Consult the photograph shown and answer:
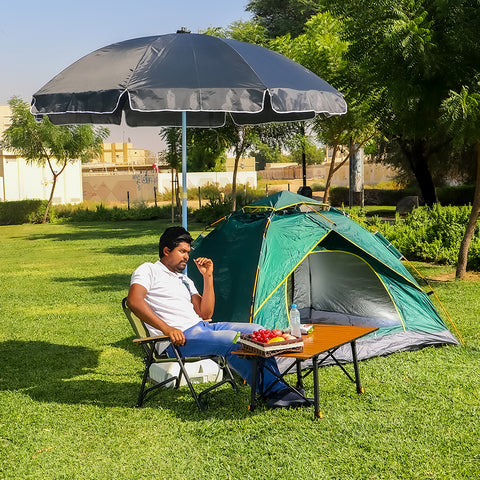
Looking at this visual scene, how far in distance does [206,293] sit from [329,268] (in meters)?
2.76

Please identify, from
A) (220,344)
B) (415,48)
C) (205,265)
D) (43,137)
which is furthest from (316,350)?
(43,137)

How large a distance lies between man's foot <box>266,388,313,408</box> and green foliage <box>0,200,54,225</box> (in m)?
26.0

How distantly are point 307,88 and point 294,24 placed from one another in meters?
23.5

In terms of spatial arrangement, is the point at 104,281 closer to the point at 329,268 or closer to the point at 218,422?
the point at 329,268

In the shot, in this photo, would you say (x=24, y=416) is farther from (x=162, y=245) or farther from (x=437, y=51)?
(x=437, y=51)

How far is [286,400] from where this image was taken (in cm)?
536

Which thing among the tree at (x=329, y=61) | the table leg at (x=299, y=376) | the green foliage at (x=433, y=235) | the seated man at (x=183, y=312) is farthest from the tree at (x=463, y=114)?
→ the seated man at (x=183, y=312)

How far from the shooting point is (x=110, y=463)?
14.5 ft

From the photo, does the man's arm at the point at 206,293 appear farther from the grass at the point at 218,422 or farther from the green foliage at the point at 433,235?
the green foliage at the point at 433,235

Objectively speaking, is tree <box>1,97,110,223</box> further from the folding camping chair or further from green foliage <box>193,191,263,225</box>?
the folding camping chair

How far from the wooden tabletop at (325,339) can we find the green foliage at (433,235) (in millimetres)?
7738

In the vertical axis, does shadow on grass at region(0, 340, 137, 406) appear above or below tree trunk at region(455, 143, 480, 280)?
below

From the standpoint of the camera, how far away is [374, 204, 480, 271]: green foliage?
13.5m

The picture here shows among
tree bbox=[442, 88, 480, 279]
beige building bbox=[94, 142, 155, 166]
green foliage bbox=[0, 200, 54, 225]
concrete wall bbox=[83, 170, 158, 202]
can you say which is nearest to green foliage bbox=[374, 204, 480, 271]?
tree bbox=[442, 88, 480, 279]
